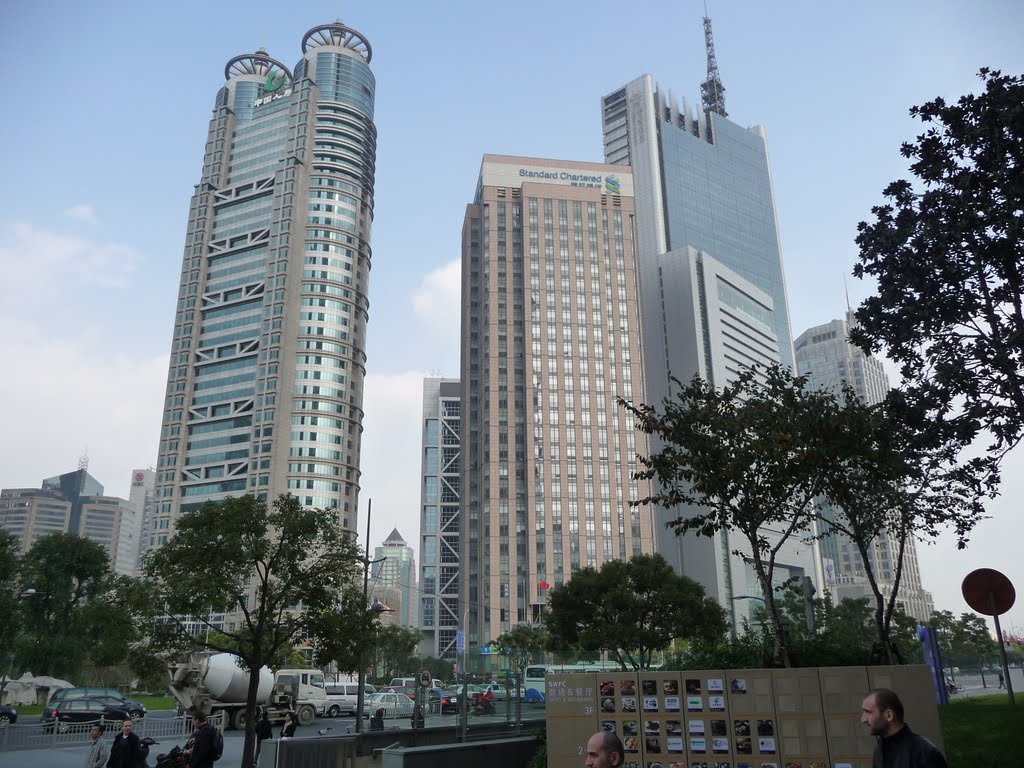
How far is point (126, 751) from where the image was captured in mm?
15188

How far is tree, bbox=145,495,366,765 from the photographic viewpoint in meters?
24.9

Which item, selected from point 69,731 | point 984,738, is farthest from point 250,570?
point 984,738

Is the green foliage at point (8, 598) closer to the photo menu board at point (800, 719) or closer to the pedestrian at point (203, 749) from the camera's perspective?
the pedestrian at point (203, 749)

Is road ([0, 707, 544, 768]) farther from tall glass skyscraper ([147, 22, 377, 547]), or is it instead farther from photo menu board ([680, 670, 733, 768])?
tall glass skyscraper ([147, 22, 377, 547])

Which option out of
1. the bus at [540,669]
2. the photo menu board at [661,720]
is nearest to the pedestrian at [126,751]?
the photo menu board at [661,720]

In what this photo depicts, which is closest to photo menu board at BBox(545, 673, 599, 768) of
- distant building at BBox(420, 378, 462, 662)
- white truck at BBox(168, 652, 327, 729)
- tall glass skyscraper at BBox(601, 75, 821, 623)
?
white truck at BBox(168, 652, 327, 729)

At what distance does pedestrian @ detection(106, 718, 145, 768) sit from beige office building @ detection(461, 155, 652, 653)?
352 ft

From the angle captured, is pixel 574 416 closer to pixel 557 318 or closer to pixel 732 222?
pixel 557 318

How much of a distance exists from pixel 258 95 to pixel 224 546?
526 feet

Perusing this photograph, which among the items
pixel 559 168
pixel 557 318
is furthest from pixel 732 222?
pixel 557 318

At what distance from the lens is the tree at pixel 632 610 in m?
52.5

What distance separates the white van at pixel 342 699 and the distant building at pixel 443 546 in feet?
327

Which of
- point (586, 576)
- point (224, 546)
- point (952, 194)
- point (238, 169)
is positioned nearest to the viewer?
point (952, 194)

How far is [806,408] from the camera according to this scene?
20.2m
